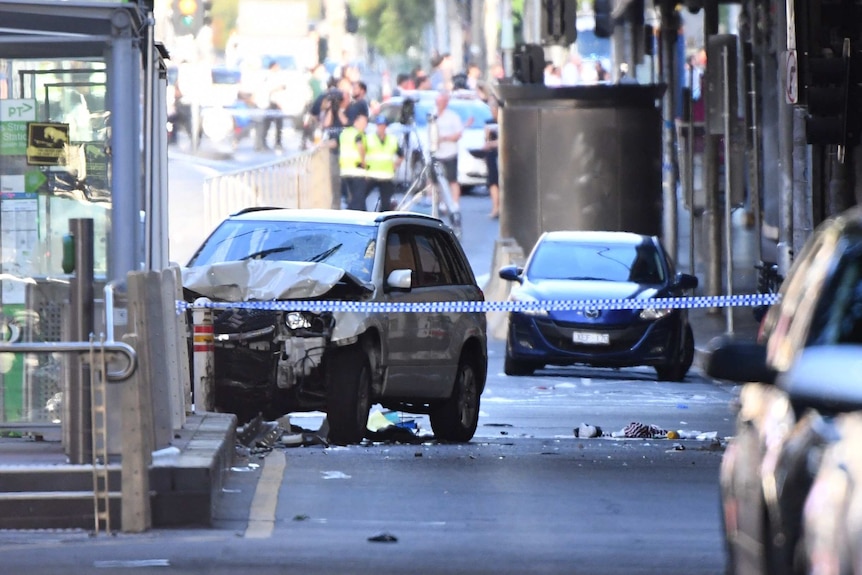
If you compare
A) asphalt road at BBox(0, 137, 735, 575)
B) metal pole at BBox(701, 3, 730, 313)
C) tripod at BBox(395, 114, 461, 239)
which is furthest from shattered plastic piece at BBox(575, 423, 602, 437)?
tripod at BBox(395, 114, 461, 239)

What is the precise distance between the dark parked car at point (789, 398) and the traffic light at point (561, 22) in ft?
75.8

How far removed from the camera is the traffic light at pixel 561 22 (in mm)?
29688

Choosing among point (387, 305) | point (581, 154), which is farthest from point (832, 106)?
point (581, 154)

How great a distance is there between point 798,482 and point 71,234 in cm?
512

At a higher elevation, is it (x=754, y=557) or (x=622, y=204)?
(x=622, y=204)

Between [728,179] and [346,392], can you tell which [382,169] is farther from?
[346,392]

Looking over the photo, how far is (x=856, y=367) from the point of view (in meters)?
5.59

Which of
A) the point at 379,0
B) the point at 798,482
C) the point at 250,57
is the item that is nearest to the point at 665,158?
the point at 798,482

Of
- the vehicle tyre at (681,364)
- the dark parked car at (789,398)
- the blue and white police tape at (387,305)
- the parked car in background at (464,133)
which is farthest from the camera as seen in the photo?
the parked car in background at (464,133)

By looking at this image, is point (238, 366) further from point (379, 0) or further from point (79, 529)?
point (379, 0)

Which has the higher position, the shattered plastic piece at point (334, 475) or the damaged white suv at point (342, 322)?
the damaged white suv at point (342, 322)

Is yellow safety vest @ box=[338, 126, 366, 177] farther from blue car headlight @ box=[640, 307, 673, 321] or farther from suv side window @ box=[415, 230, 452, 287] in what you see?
suv side window @ box=[415, 230, 452, 287]

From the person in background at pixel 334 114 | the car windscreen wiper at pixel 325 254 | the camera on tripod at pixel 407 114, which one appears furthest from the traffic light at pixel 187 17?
the car windscreen wiper at pixel 325 254

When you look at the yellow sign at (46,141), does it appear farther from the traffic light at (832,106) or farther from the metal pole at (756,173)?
the metal pole at (756,173)
